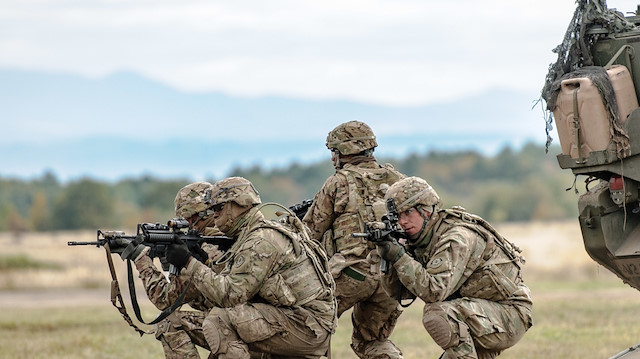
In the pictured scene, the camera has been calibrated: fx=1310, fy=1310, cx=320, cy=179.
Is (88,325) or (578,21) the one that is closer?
(578,21)

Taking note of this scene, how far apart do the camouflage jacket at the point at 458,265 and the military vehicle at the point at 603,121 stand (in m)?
0.87

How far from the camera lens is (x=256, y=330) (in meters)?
10.2

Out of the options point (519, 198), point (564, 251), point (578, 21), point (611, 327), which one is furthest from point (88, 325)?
point (519, 198)

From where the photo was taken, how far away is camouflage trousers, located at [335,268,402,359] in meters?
12.0

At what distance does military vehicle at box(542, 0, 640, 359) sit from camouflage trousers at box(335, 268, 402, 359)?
208cm

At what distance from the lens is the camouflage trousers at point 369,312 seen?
39.4 feet

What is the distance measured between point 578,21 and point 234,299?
11.8ft

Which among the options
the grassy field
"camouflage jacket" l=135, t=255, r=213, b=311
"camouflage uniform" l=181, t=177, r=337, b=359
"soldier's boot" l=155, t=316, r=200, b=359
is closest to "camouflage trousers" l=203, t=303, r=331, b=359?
"camouflage uniform" l=181, t=177, r=337, b=359

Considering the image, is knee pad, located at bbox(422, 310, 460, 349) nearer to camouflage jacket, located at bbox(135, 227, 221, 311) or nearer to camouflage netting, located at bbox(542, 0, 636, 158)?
camouflage netting, located at bbox(542, 0, 636, 158)

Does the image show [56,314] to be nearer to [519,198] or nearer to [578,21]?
[578,21]

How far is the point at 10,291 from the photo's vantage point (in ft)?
112

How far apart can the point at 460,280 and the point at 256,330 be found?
1.64 metres

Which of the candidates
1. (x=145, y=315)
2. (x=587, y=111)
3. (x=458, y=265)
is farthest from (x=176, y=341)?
(x=145, y=315)

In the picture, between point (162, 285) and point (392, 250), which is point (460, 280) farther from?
point (162, 285)
